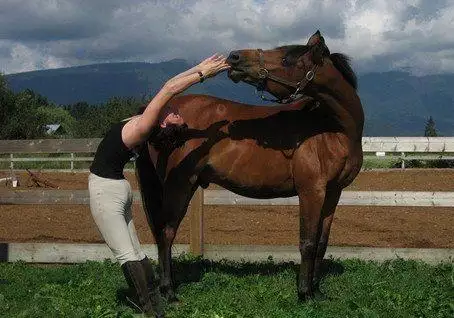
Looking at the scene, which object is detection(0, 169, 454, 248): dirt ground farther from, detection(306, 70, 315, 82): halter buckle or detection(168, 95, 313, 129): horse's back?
detection(306, 70, 315, 82): halter buckle

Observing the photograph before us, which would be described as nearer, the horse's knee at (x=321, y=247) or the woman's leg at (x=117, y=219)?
the woman's leg at (x=117, y=219)

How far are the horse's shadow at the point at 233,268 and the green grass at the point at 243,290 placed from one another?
1cm

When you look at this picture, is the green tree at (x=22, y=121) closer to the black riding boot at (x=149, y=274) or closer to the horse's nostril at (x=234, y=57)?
the horse's nostril at (x=234, y=57)

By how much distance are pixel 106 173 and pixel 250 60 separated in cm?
159

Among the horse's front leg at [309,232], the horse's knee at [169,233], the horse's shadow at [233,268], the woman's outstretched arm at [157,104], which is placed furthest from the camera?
the horse's shadow at [233,268]

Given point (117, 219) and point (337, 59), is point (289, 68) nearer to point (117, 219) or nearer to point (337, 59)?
point (337, 59)

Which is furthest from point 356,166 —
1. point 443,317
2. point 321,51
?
point 443,317

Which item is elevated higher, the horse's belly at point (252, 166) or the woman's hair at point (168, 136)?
the woman's hair at point (168, 136)

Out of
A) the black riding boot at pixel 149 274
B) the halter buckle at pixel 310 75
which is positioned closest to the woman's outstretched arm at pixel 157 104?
the black riding boot at pixel 149 274

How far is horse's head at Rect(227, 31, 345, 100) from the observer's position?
4.95 m

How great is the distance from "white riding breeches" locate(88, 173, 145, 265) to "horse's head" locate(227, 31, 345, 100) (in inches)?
58.9

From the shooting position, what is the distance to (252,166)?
5.43m

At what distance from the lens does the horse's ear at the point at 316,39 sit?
16.7ft

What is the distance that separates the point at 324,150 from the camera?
5238mm
